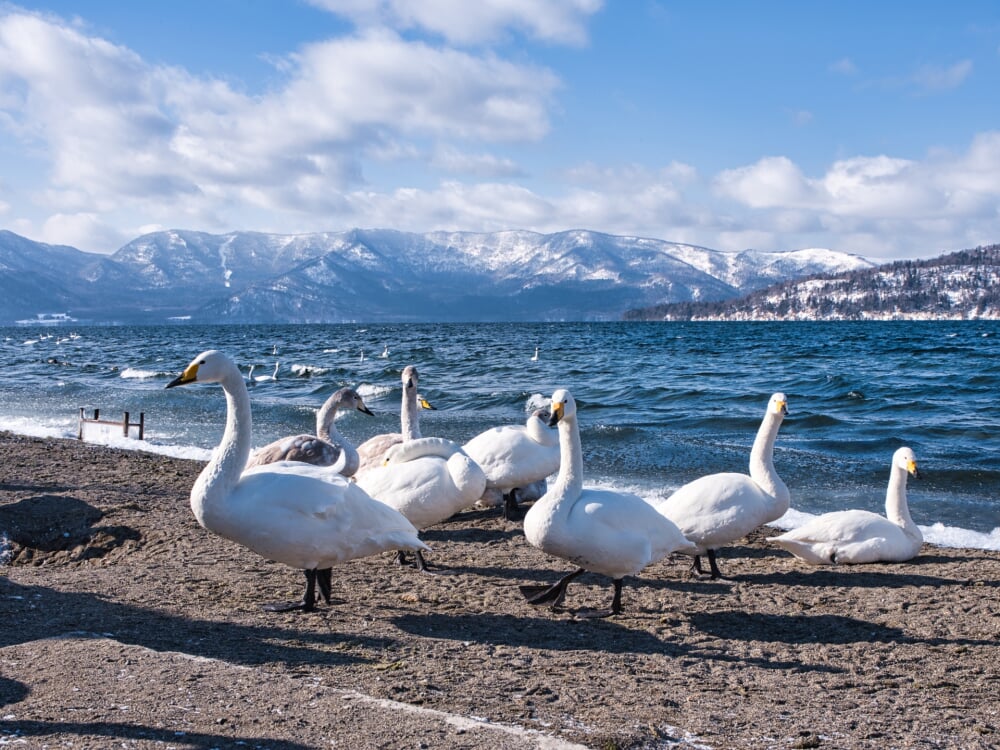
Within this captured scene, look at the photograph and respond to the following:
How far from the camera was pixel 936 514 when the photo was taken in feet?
36.7

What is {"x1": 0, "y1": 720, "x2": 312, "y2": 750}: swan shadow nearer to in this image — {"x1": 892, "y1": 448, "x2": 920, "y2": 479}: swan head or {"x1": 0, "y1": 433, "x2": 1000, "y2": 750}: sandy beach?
{"x1": 0, "y1": 433, "x2": 1000, "y2": 750}: sandy beach

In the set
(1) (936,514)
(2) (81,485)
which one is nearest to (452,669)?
(2) (81,485)

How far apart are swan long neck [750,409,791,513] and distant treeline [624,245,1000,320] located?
513ft

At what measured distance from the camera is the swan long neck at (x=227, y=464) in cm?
566

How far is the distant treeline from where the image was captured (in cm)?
15525

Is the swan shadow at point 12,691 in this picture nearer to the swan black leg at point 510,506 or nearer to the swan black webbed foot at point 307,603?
the swan black webbed foot at point 307,603

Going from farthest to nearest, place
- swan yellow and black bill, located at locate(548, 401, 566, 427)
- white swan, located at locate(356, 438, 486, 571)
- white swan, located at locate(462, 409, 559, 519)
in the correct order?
white swan, located at locate(462, 409, 559, 519), white swan, located at locate(356, 438, 486, 571), swan yellow and black bill, located at locate(548, 401, 566, 427)

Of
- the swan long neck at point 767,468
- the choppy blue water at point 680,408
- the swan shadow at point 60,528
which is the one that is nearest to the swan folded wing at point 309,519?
the swan shadow at point 60,528

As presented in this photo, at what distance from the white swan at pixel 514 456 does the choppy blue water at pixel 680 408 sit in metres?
2.47

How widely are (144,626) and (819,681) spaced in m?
4.15

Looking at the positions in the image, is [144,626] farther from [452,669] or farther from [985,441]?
[985,441]

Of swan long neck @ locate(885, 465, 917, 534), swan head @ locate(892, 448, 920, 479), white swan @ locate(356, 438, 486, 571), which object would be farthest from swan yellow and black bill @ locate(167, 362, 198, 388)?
swan head @ locate(892, 448, 920, 479)

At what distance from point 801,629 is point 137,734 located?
180 inches

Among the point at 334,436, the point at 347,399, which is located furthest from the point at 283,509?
the point at 347,399
